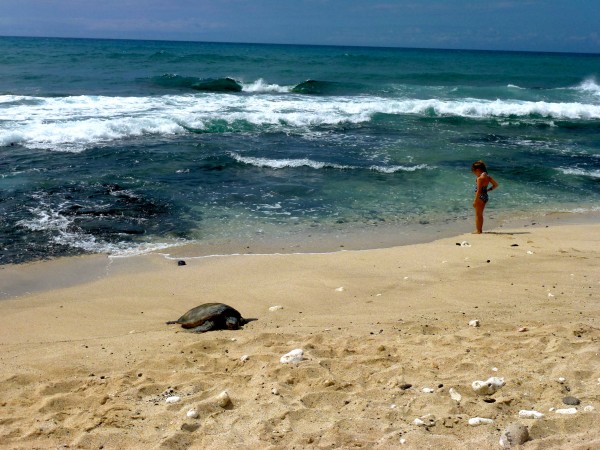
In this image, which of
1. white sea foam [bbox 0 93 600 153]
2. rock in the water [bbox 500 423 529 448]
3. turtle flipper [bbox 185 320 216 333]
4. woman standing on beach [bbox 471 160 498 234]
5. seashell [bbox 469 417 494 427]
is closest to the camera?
rock in the water [bbox 500 423 529 448]

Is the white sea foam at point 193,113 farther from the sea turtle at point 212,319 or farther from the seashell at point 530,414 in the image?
the seashell at point 530,414

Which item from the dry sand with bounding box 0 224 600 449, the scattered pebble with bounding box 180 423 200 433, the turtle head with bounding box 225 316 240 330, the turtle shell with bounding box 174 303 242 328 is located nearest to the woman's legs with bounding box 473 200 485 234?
the dry sand with bounding box 0 224 600 449

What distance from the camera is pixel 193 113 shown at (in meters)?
21.7

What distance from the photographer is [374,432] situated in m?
3.88

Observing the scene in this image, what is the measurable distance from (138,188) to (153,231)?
273 centimetres

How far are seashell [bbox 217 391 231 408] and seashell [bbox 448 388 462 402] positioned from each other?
1.58 metres

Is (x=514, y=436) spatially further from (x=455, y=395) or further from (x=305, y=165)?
(x=305, y=165)

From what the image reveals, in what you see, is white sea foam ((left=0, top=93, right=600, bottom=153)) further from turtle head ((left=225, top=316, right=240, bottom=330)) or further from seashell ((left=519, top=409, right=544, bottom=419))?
seashell ((left=519, top=409, right=544, bottom=419))

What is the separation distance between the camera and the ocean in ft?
33.3

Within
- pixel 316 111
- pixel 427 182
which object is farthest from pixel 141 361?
pixel 316 111

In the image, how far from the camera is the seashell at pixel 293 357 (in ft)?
16.2

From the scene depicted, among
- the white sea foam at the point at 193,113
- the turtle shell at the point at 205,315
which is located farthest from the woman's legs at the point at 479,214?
the white sea foam at the point at 193,113

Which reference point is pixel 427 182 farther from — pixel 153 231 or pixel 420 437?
pixel 420 437

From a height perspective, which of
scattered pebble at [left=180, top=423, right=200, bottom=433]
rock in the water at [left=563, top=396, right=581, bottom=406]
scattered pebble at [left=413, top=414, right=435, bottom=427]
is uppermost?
rock in the water at [left=563, top=396, right=581, bottom=406]
